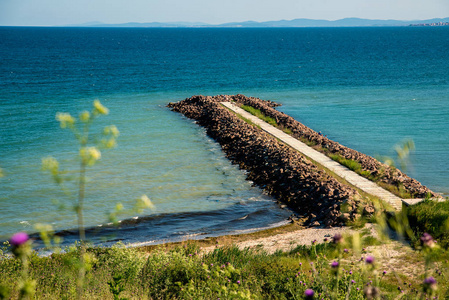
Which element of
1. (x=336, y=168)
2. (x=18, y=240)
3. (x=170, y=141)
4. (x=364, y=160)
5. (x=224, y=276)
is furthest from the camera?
(x=170, y=141)

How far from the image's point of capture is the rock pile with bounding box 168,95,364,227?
12.8 metres

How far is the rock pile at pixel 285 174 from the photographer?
12820mm

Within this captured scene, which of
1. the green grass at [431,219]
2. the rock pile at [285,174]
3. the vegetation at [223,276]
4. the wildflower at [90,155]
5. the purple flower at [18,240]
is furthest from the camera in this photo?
the rock pile at [285,174]

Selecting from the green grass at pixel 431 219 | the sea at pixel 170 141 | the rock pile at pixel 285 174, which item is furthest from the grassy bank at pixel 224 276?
the sea at pixel 170 141

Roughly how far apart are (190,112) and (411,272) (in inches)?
945

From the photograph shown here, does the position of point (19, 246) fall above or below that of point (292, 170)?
above

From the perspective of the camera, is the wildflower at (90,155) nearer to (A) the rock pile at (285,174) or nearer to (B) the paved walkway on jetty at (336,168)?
(A) the rock pile at (285,174)

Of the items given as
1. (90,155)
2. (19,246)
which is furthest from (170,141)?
(19,246)

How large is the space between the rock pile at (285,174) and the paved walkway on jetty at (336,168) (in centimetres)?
75

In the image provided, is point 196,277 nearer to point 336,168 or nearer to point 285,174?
point 285,174

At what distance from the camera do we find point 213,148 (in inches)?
883

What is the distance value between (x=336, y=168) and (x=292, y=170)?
1827 mm

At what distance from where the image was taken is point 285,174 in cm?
1627

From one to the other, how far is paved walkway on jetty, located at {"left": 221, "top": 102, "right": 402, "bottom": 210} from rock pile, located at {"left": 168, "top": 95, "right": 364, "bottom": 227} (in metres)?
0.75
